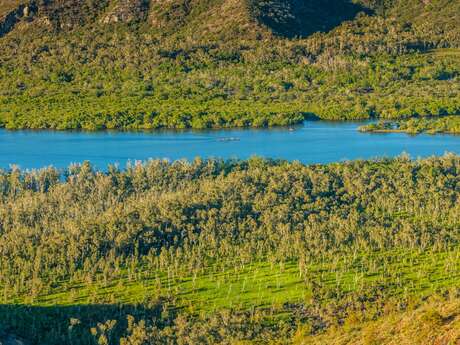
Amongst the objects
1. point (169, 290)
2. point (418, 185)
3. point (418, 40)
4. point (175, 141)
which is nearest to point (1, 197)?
point (169, 290)

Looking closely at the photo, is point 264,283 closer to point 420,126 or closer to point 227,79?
point 420,126

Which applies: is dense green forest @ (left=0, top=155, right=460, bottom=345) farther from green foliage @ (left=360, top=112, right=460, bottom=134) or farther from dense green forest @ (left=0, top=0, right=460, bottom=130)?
dense green forest @ (left=0, top=0, right=460, bottom=130)

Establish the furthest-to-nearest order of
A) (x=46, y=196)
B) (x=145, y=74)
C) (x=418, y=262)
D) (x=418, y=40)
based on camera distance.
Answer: (x=418, y=40) → (x=145, y=74) → (x=46, y=196) → (x=418, y=262)

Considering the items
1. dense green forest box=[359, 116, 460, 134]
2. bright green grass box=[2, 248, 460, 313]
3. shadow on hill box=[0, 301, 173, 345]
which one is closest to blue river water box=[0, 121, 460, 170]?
dense green forest box=[359, 116, 460, 134]

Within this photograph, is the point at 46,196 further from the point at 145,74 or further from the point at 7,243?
the point at 145,74

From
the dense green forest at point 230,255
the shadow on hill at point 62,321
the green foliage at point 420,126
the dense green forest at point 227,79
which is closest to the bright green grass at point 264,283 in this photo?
the dense green forest at point 230,255

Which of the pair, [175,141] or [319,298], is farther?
[175,141]
